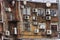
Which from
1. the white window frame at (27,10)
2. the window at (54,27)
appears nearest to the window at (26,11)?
the white window frame at (27,10)

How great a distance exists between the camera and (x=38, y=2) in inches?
79.2

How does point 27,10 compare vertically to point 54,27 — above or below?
above

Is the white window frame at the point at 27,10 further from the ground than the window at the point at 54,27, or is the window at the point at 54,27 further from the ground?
the white window frame at the point at 27,10

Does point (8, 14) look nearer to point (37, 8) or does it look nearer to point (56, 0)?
point (37, 8)

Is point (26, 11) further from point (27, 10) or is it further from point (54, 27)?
point (54, 27)

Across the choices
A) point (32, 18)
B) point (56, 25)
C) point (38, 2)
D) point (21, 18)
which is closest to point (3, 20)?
point (21, 18)

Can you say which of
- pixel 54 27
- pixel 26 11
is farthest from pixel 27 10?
pixel 54 27

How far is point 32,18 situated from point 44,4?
0.22 metres

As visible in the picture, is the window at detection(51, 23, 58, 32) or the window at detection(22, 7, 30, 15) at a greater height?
the window at detection(22, 7, 30, 15)

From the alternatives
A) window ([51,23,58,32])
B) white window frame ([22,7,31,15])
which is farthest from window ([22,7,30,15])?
window ([51,23,58,32])

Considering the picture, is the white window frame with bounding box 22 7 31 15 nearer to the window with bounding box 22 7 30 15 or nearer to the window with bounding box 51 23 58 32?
the window with bounding box 22 7 30 15

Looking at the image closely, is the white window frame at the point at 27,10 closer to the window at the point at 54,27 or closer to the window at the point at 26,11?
the window at the point at 26,11

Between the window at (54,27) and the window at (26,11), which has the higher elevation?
the window at (26,11)

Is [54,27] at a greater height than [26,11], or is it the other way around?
[26,11]
